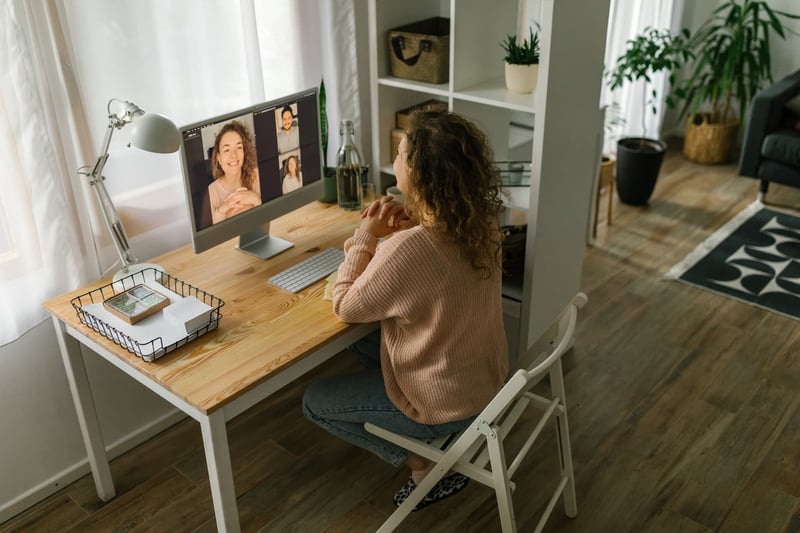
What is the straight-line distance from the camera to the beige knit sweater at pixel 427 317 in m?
1.87

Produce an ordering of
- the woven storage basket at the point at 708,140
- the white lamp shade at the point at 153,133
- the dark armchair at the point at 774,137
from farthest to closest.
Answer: the woven storage basket at the point at 708,140 < the dark armchair at the point at 774,137 < the white lamp shade at the point at 153,133

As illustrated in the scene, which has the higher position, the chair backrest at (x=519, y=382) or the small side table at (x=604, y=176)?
the chair backrest at (x=519, y=382)

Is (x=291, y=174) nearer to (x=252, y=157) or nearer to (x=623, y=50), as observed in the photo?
(x=252, y=157)

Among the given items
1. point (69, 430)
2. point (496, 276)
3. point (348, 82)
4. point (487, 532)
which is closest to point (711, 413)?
point (487, 532)

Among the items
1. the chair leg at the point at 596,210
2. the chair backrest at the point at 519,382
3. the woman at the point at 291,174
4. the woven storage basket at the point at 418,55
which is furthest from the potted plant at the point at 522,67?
the chair leg at the point at 596,210

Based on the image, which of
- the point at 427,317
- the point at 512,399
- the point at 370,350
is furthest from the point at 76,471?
the point at 512,399

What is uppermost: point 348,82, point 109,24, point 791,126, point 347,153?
point 109,24

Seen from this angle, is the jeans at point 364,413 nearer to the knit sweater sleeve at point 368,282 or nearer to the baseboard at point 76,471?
the knit sweater sleeve at point 368,282

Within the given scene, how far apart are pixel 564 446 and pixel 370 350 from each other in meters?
0.64

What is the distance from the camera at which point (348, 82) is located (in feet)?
9.36

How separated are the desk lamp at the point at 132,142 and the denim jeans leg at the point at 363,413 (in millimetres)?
601

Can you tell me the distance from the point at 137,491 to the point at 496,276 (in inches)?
52.8

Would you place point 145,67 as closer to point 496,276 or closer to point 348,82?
point 348,82

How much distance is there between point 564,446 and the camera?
88.7 inches
